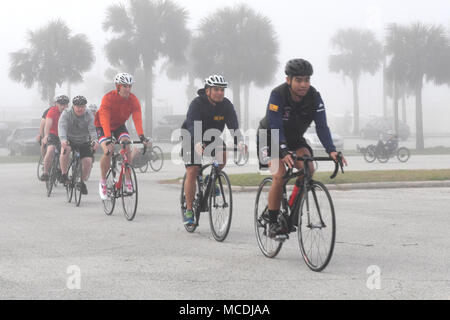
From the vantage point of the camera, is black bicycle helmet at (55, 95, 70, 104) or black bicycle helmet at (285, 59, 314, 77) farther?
black bicycle helmet at (55, 95, 70, 104)

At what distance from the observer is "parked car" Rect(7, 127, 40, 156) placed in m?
32.7

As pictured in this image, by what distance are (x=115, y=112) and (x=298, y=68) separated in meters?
4.42

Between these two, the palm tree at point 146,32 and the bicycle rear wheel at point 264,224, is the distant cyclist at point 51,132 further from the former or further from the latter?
the palm tree at point 146,32

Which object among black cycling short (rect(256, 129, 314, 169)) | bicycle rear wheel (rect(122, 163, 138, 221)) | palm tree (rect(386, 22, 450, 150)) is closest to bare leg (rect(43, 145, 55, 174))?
bicycle rear wheel (rect(122, 163, 138, 221))

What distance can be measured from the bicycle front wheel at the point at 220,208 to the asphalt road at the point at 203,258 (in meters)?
0.15

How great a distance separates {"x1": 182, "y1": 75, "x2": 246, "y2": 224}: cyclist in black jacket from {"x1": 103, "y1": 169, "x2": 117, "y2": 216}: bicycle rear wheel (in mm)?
2251

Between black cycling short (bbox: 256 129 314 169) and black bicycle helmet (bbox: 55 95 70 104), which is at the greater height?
black bicycle helmet (bbox: 55 95 70 104)

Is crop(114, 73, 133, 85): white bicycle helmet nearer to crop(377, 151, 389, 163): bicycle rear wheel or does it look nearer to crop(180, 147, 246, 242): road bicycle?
crop(180, 147, 246, 242): road bicycle

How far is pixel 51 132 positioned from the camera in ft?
46.0

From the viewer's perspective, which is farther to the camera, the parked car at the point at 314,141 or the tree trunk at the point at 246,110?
the tree trunk at the point at 246,110

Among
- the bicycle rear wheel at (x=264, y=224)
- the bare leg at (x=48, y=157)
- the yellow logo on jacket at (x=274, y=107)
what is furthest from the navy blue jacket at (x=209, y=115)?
the bare leg at (x=48, y=157)

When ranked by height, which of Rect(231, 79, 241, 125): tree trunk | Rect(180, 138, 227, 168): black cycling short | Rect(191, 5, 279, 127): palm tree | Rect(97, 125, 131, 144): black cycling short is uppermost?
Rect(191, 5, 279, 127): palm tree

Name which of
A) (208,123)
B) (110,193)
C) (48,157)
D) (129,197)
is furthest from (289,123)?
(48,157)

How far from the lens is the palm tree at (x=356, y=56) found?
266 ft
